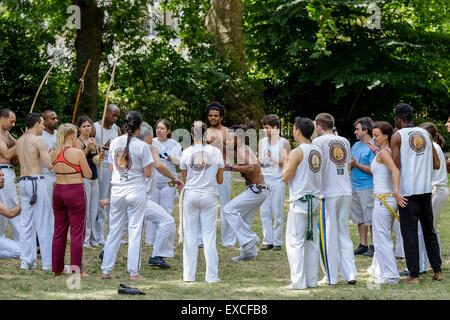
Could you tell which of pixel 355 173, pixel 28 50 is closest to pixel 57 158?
pixel 355 173

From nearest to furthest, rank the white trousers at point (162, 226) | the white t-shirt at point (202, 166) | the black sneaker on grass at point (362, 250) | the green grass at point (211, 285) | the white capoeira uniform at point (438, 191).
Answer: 1. the green grass at point (211, 285)
2. the white t-shirt at point (202, 166)
3. the white capoeira uniform at point (438, 191)
4. the white trousers at point (162, 226)
5. the black sneaker on grass at point (362, 250)

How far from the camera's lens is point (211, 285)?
7.69 metres

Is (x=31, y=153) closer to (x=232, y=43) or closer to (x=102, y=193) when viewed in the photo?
(x=102, y=193)

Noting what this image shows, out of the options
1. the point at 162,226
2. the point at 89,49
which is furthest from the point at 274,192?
the point at 89,49

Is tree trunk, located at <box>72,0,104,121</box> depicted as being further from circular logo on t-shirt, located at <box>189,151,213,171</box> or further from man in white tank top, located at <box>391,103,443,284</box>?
man in white tank top, located at <box>391,103,443,284</box>

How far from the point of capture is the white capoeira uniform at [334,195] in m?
7.65

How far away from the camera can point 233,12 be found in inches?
898

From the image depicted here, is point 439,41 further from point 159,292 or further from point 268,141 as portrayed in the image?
point 159,292

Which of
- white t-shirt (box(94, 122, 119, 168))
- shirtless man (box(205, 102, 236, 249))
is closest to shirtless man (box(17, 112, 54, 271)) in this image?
white t-shirt (box(94, 122, 119, 168))

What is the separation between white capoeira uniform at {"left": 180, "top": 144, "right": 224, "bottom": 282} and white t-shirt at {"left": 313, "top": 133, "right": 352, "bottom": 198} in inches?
47.2

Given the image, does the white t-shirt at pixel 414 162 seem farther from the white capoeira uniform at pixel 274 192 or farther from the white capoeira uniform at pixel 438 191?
the white capoeira uniform at pixel 274 192

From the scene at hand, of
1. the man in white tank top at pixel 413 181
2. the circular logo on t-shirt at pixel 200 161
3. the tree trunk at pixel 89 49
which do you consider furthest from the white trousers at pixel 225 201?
the tree trunk at pixel 89 49

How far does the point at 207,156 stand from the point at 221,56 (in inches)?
607

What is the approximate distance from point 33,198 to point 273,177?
12.2 ft
